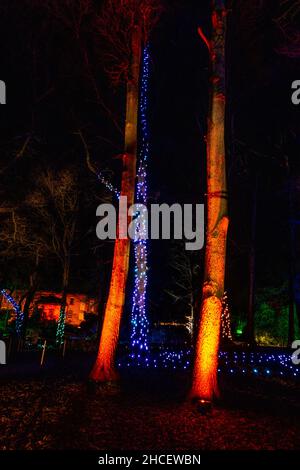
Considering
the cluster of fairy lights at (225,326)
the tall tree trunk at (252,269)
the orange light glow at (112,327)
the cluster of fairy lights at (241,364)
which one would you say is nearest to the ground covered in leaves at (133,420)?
the orange light glow at (112,327)

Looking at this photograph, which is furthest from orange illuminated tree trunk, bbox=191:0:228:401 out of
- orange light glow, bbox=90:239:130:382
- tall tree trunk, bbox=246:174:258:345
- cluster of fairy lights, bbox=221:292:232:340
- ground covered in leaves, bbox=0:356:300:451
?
tall tree trunk, bbox=246:174:258:345

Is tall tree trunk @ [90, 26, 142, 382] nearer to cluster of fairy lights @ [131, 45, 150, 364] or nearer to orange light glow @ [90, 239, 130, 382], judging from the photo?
orange light glow @ [90, 239, 130, 382]

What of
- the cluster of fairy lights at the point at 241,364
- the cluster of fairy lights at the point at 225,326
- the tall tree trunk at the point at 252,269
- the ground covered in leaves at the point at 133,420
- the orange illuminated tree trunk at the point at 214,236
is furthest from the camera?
the tall tree trunk at the point at 252,269

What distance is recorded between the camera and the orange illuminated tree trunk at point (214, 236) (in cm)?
646

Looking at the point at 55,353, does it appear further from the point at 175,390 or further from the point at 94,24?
the point at 94,24

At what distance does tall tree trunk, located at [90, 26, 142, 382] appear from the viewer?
8.10 metres

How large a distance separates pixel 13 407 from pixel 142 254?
711cm

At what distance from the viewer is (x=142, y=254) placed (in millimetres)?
12883

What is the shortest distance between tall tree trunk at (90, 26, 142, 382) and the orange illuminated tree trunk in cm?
217

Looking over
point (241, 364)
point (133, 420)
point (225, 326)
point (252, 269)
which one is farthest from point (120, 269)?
point (252, 269)

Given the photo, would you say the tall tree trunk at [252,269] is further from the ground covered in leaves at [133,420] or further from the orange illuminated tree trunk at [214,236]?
the orange illuminated tree trunk at [214,236]

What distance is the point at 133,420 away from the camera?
5.57 metres

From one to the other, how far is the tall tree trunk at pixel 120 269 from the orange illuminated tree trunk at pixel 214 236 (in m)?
2.17
